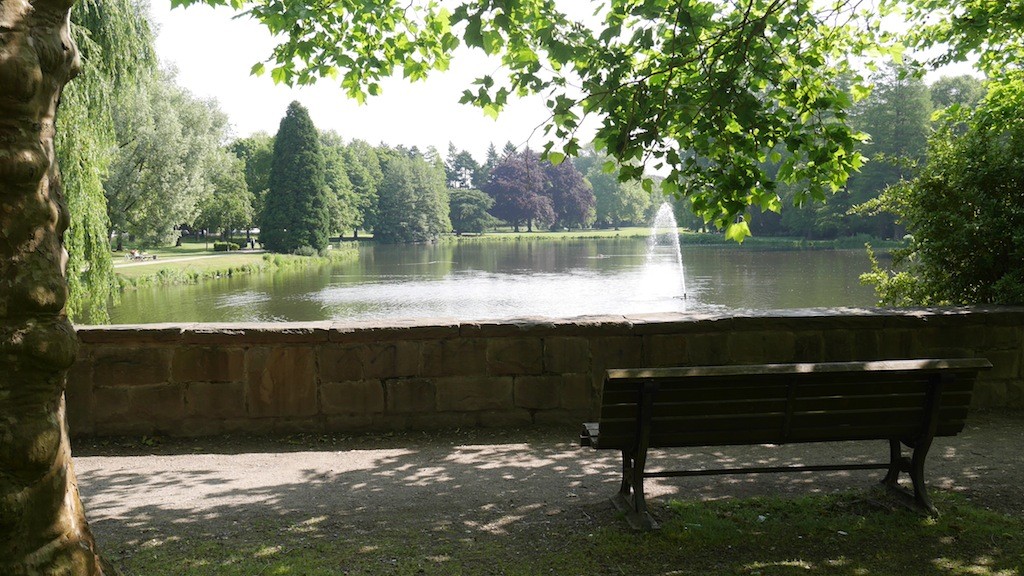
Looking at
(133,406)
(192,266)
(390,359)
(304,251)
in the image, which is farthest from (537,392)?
(304,251)

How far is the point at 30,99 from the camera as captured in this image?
2.44 meters

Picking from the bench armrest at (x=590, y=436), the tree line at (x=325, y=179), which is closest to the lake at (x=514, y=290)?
the tree line at (x=325, y=179)

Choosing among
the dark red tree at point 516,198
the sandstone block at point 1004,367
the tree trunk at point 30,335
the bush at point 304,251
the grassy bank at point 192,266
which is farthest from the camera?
the dark red tree at point 516,198

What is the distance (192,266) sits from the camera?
35219 mm

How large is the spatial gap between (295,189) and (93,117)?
3651 cm

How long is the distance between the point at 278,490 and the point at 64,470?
70.6 inches

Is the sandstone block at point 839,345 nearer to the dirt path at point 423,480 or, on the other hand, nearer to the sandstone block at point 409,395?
the dirt path at point 423,480

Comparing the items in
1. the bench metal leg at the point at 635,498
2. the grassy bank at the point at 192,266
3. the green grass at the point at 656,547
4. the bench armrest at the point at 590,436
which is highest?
the bench armrest at the point at 590,436

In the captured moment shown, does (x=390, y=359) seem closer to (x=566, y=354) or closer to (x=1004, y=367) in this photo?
(x=566, y=354)

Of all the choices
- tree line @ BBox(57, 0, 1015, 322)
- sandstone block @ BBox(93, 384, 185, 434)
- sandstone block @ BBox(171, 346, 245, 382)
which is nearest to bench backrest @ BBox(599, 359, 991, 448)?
tree line @ BBox(57, 0, 1015, 322)

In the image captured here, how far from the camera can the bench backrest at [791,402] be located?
343 cm

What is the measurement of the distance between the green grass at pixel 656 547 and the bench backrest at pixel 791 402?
359 mm

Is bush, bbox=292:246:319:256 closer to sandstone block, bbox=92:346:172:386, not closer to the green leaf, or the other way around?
sandstone block, bbox=92:346:172:386

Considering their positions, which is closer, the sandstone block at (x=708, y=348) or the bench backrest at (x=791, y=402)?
the bench backrest at (x=791, y=402)
